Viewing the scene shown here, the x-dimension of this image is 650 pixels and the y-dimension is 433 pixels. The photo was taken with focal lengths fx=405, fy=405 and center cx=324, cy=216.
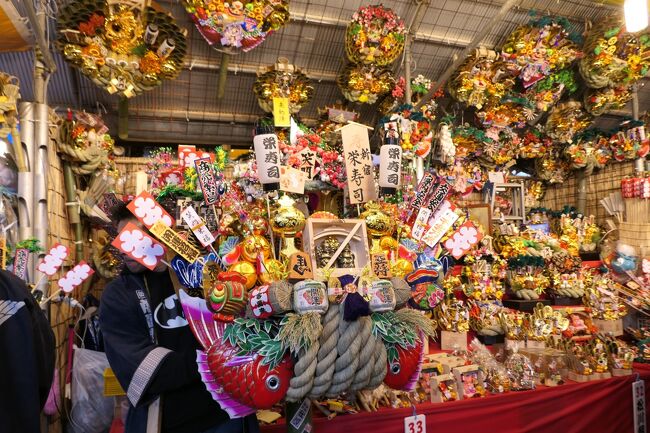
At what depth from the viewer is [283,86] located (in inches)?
165

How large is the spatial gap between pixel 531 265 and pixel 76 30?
14.8 feet

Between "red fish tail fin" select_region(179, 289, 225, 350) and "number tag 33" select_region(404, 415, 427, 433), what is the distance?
1.41 meters

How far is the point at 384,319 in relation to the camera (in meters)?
1.72

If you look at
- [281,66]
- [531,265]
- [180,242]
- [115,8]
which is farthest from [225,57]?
[531,265]

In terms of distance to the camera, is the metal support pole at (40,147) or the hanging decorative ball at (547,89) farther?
the hanging decorative ball at (547,89)

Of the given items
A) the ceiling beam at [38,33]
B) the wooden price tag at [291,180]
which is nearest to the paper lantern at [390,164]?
the wooden price tag at [291,180]

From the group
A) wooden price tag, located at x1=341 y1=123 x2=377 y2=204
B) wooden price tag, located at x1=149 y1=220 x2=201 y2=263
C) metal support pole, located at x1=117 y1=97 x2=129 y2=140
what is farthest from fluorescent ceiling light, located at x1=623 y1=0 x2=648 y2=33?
metal support pole, located at x1=117 y1=97 x2=129 y2=140

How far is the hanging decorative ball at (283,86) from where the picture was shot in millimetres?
4160

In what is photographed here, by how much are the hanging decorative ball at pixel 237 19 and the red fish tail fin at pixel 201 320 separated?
276 cm

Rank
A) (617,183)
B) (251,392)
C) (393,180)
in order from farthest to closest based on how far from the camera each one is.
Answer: (617,183), (393,180), (251,392)

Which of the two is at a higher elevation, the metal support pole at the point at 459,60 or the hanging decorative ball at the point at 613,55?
the hanging decorative ball at the point at 613,55

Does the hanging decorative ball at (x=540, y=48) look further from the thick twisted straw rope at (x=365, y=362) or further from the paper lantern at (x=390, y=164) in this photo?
the thick twisted straw rope at (x=365, y=362)

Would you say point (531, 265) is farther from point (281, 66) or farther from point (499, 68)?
point (281, 66)

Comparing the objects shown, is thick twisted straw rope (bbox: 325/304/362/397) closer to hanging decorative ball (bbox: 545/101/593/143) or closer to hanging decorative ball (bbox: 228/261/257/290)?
hanging decorative ball (bbox: 228/261/257/290)
